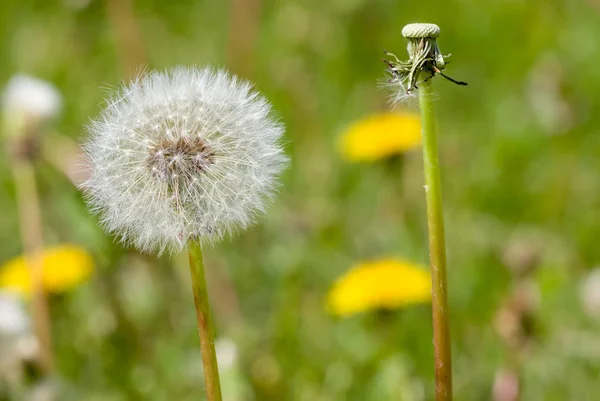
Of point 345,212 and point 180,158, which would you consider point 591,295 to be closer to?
point 345,212

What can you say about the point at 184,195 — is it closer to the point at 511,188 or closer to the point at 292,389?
the point at 292,389

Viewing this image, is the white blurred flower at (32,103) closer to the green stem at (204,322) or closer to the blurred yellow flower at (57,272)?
the blurred yellow flower at (57,272)

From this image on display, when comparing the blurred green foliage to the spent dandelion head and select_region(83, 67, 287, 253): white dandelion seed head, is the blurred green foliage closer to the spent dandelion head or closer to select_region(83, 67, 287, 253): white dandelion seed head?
select_region(83, 67, 287, 253): white dandelion seed head

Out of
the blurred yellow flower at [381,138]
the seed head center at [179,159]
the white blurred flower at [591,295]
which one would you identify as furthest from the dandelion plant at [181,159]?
the blurred yellow flower at [381,138]

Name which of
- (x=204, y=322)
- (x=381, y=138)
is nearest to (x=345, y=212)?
(x=381, y=138)

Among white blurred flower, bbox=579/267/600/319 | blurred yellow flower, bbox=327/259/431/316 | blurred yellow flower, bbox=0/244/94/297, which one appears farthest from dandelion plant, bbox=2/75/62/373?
white blurred flower, bbox=579/267/600/319

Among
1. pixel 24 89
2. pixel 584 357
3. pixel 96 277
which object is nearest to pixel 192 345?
pixel 96 277
